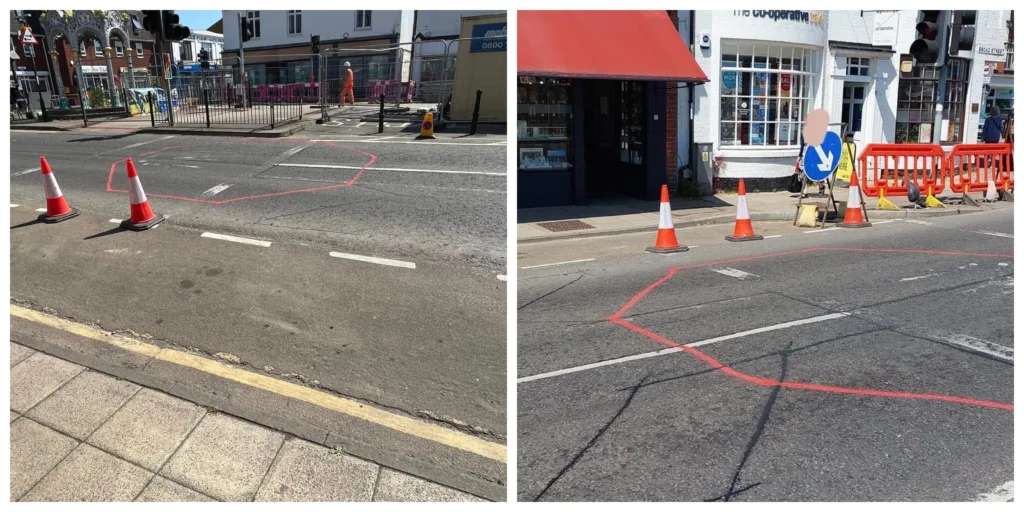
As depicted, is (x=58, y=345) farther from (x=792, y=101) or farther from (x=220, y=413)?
(x=792, y=101)

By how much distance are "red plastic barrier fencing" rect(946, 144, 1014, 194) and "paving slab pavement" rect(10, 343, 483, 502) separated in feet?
43.2

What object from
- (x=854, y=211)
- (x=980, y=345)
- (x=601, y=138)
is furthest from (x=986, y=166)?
(x=980, y=345)

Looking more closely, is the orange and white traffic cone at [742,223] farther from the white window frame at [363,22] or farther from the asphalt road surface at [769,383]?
the white window frame at [363,22]

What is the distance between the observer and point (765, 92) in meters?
13.9

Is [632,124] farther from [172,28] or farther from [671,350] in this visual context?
[671,350]

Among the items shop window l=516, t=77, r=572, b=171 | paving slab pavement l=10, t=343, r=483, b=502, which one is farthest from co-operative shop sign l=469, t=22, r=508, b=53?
paving slab pavement l=10, t=343, r=483, b=502

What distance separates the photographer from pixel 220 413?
12.2ft

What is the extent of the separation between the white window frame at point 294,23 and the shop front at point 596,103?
24.4 m

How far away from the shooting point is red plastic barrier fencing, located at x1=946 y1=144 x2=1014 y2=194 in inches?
517

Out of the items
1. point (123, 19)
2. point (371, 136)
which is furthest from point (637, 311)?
point (123, 19)

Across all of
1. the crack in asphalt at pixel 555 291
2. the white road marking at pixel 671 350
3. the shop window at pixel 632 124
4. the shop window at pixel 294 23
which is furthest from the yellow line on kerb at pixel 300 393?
the shop window at pixel 294 23

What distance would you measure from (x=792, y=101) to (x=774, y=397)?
11.7m

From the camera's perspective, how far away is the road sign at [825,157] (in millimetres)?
10266

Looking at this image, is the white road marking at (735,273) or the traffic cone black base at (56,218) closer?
the white road marking at (735,273)
